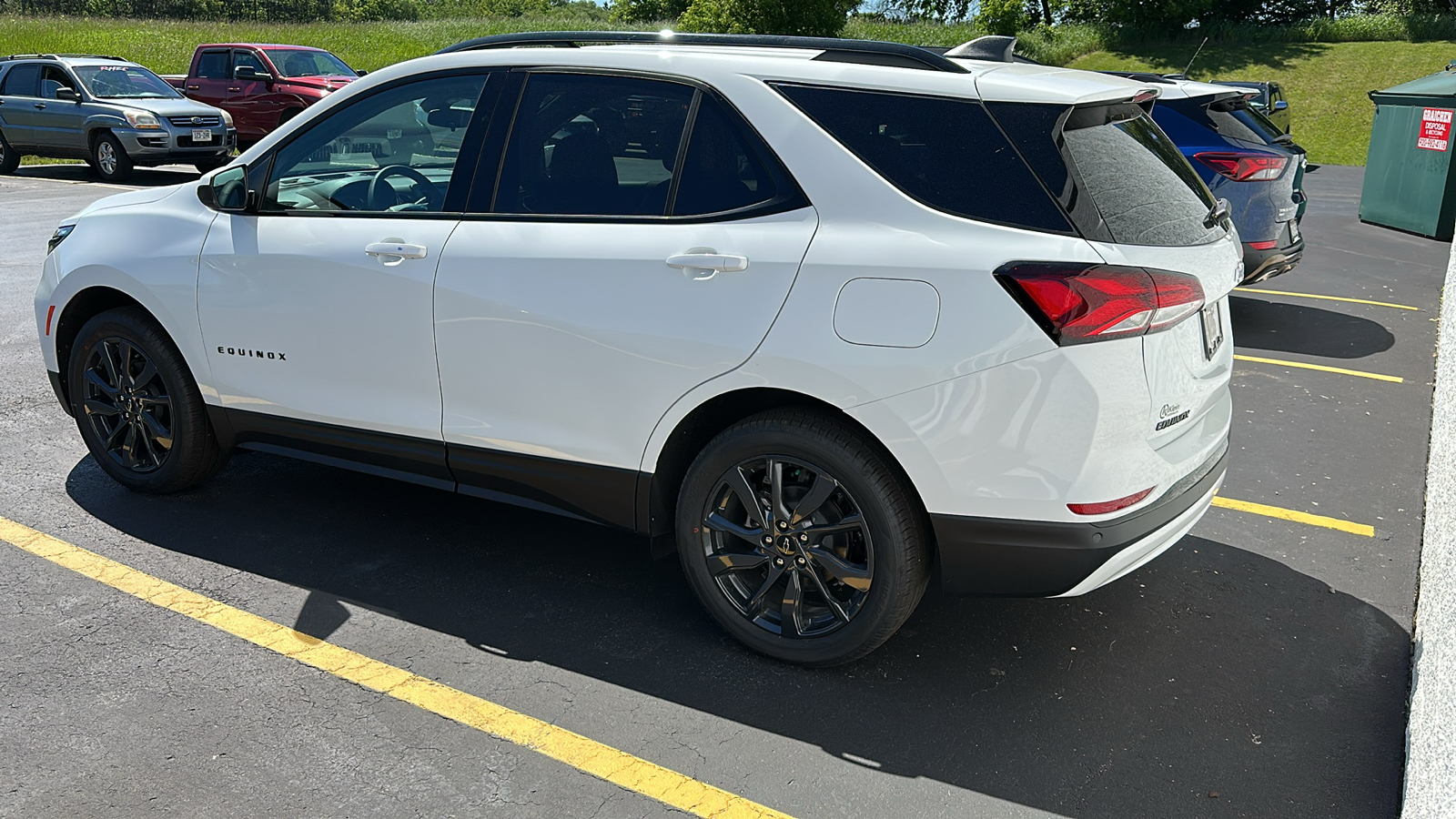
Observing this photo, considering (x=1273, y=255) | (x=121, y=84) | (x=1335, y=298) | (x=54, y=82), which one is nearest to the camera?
(x=1273, y=255)

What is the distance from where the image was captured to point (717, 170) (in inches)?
138

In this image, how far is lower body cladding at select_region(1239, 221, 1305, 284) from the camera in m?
7.80

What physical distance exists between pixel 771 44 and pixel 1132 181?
1256mm

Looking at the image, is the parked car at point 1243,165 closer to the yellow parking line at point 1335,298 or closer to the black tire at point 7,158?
the yellow parking line at point 1335,298

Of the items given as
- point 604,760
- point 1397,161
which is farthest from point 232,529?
point 1397,161

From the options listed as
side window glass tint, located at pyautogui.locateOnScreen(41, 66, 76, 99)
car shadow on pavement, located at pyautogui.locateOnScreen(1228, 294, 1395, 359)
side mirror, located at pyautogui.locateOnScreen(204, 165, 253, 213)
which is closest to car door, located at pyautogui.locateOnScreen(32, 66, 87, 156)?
side window glass tint, located at pyautogui.locateOnScreen(41, 66, 76, 99)

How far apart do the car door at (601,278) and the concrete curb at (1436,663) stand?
6.22 ft

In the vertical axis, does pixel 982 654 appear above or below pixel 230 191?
below

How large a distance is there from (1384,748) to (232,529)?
4.02m

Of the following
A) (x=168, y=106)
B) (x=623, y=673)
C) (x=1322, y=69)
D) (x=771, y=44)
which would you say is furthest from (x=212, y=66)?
(x=1322, y=69)

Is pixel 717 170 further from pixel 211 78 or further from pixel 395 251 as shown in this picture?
pixel 211 78

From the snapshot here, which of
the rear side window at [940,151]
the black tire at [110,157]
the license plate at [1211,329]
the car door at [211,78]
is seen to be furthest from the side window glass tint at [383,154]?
the car door at [211,78]

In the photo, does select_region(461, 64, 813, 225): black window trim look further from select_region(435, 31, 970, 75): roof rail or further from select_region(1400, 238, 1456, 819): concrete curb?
select_region(1400, 238, 1456, 819): concrete curb

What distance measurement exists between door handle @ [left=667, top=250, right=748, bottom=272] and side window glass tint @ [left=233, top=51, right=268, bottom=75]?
1812 centimetres
